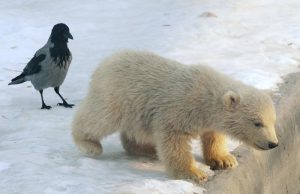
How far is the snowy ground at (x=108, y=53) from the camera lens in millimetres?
3910

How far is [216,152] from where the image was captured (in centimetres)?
414

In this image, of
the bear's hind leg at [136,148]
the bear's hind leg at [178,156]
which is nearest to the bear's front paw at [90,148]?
the bear's hind leg at [136,148]

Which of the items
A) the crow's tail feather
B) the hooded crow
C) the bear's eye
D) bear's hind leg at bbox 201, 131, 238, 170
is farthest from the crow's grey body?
the bear's eye

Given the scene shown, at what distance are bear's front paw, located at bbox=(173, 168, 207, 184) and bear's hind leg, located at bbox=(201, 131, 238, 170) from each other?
0.26 m

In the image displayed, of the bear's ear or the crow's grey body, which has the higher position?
the bear's ear

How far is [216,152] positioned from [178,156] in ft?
1.15

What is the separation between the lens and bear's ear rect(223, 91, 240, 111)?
12.6ft

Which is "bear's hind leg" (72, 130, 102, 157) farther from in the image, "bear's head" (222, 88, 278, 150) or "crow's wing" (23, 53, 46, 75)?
"crow's wing" (23, 53, 46, 75)

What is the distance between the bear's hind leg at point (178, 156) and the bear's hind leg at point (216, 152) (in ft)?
0.69

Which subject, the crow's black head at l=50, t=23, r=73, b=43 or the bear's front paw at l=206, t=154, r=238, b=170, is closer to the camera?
the bear's front paw at l=206, t=154, r=238, b=170

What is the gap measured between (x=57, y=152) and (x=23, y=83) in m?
2.70

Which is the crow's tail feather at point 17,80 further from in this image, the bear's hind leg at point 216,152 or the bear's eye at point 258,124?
the bear's eye at point 258,124

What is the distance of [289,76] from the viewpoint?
A: 5.95 meters

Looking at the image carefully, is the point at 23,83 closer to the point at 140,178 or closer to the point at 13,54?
the point at 13,54
